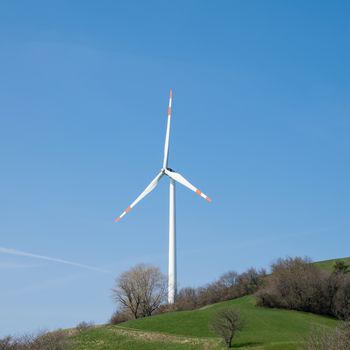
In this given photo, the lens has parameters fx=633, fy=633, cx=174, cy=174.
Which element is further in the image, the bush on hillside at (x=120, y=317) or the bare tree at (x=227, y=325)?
the bush on hillside at (x=120, y=317)

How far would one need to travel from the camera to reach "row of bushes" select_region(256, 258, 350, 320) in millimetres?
91125

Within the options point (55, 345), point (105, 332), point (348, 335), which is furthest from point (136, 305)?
point (348, 335)

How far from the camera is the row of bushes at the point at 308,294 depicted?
299 ft

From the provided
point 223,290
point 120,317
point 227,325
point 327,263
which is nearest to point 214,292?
point 223,290

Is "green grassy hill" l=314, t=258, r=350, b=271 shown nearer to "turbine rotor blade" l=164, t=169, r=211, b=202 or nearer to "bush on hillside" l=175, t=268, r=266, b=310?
"bush on hillside" l=175, t=268, r=266, b=310

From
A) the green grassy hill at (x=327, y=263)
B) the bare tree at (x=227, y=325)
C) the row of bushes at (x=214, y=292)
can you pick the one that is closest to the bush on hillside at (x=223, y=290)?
the row of bushes at (x=214, y=292)

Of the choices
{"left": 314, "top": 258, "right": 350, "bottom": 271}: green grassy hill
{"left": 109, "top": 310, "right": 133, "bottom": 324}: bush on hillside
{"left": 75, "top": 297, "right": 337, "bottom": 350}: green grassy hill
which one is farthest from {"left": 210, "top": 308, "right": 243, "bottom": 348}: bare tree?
{"left": 314, "top": 258, "right": 350, "bottom": 271}: green grassy hill

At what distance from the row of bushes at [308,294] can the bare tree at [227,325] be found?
22.6 metres

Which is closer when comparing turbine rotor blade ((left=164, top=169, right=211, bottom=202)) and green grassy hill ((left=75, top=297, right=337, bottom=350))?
green grassy hill ((left=75, top=297, right=337, bottom=350))

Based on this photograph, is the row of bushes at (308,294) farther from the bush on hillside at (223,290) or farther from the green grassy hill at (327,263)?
the green grassy hill at (327,263)

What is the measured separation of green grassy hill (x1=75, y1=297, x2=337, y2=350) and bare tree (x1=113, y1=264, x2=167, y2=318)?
21.3 meters

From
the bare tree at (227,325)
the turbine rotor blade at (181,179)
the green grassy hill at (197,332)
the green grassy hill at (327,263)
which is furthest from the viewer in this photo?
the green grassy hill at (327,263)

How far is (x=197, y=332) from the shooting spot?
244 feet

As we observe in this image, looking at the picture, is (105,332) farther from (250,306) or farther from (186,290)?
(186,290)
